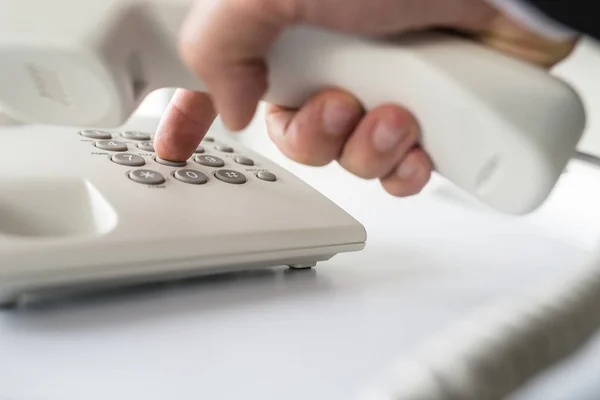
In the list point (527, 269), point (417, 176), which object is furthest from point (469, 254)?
point (417, 176)

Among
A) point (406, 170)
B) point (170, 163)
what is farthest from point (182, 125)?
point (406, 170)

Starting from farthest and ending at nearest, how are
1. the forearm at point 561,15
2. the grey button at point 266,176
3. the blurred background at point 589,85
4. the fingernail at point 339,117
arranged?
1. the blurred background at point 589,85
2. the grey button at point 266,176
3. the fingernail at point 339,117
4. the forearm at point 561,15

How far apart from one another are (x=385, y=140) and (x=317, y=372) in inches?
4.2

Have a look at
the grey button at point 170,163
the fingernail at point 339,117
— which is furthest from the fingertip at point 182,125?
the fingernail at point 339,117

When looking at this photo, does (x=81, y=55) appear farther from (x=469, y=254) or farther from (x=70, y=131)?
(x=469, y=254)

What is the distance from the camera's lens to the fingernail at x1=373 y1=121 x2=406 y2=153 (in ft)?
0.92

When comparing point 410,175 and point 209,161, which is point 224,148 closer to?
point 209,161

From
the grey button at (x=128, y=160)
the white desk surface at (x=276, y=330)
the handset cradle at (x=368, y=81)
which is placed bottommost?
the white desk surface at (x=276, y=330)

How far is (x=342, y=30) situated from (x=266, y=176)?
0.52 feet

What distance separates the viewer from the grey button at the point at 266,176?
0.39m

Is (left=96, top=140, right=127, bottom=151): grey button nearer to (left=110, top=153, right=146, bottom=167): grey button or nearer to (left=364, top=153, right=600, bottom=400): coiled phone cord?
(left=110, top=153, right=146, bottom=167): grey button

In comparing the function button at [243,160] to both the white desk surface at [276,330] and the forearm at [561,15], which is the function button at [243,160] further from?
the forearm at [561,15]

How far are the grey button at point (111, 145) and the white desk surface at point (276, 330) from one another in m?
0.11

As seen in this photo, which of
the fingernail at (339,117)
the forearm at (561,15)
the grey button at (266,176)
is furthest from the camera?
the grey button at (266,176)
